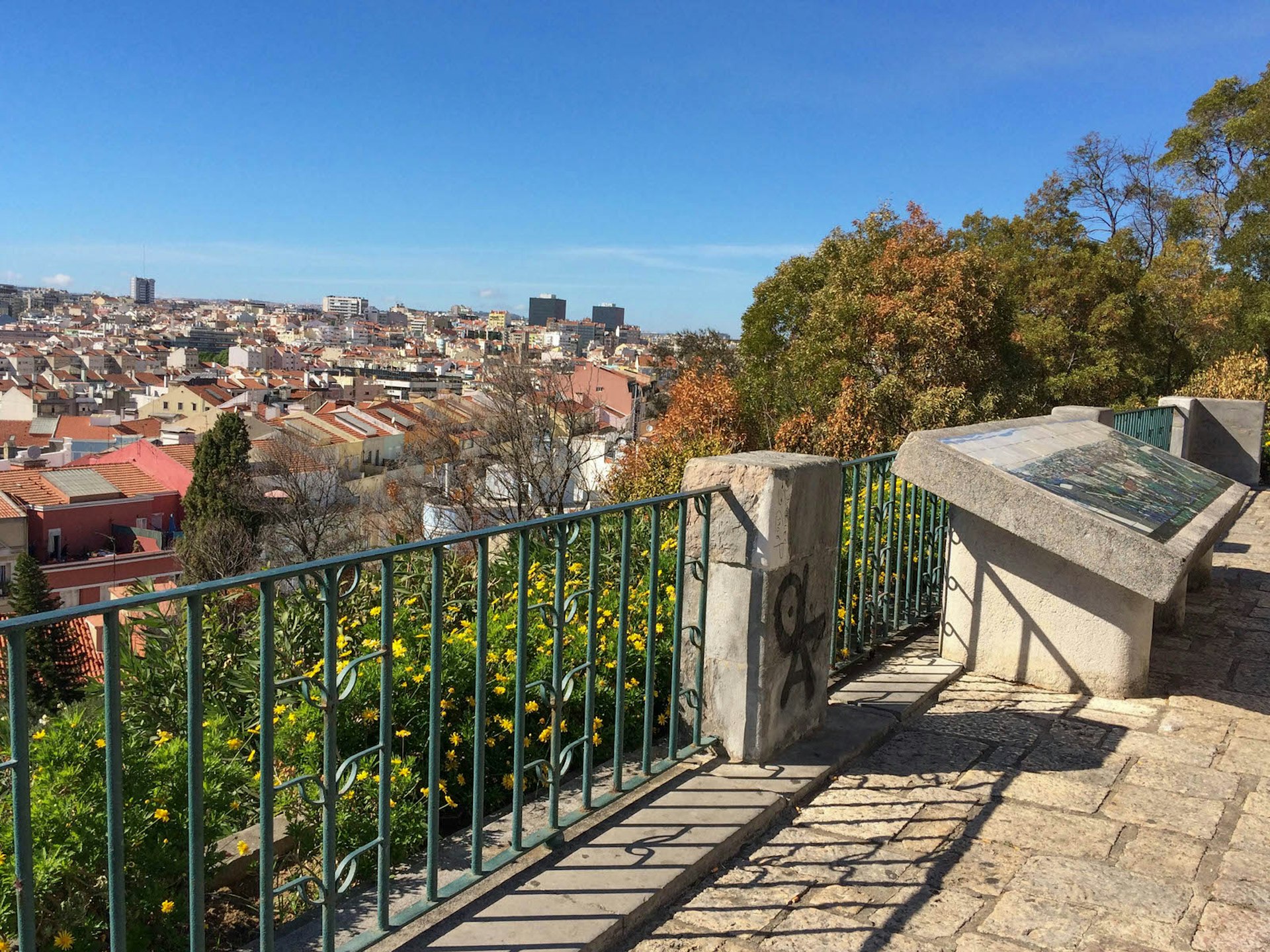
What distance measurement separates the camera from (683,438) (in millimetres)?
17125

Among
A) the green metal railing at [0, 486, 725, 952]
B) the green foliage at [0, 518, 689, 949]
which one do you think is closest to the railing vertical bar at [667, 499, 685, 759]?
the green metal railing at [0, 486, 725, 952]

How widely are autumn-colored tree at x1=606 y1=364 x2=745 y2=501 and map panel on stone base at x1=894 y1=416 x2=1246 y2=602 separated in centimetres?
726

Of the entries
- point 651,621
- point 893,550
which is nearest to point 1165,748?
point 893,550

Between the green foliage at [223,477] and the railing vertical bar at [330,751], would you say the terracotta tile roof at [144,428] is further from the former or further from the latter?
the railing vertical bar at [330,751]

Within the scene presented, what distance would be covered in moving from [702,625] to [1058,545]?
59.6 inches

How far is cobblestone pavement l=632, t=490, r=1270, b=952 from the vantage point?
2715 millimetres

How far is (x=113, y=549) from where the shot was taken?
128ft

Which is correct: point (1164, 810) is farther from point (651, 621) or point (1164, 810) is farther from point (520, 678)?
point (520, 678)

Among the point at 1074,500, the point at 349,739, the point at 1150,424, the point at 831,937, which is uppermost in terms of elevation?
the point at 1150,424

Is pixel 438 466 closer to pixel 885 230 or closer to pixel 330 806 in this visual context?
pixel 885 230

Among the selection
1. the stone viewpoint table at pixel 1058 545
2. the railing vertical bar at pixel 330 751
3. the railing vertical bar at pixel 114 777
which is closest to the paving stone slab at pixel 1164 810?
the stone viewpoint table at pixel 1058 545

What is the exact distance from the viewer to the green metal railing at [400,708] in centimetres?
193

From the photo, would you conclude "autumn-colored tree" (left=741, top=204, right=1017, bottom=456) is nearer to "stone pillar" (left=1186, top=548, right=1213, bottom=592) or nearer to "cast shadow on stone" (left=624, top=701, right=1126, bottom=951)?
"stone pillar" (left=1186, top=548, right=1213, bottom=592)

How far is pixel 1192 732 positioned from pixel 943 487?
1547 millimetres
